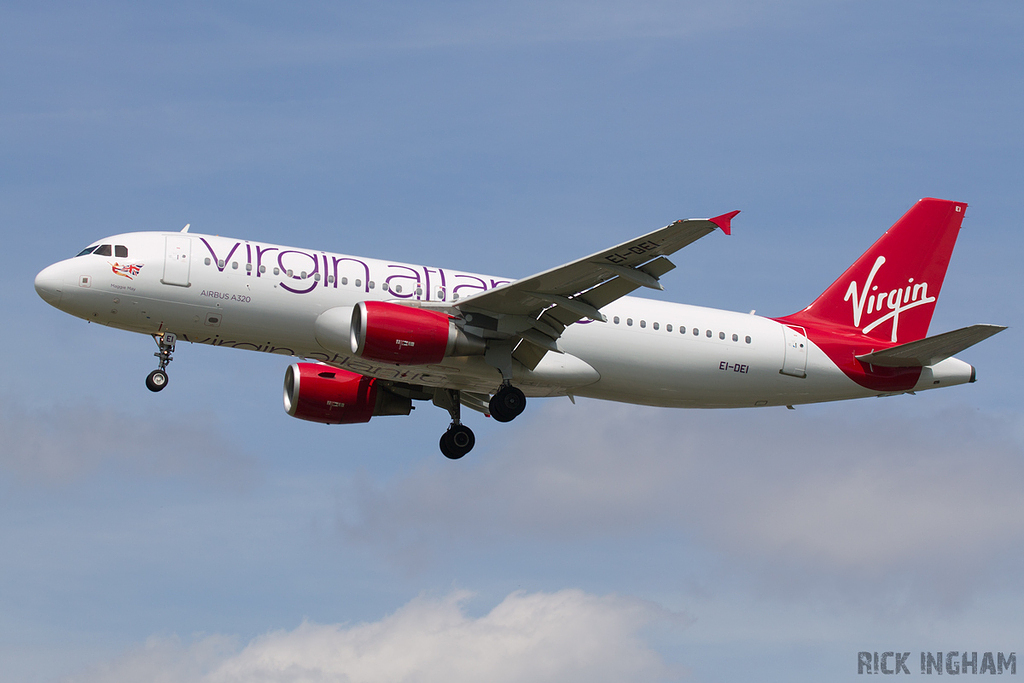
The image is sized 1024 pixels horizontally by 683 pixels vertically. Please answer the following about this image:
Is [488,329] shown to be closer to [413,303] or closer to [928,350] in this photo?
[413,303]

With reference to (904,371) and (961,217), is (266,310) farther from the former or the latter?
(961,217)

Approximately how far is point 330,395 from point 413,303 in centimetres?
617

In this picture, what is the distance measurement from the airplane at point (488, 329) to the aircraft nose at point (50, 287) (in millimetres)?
36

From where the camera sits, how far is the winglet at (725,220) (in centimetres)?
2664

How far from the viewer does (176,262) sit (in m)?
31.6

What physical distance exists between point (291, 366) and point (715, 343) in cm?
1269

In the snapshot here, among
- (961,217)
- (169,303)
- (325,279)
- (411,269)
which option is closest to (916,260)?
(961,217)

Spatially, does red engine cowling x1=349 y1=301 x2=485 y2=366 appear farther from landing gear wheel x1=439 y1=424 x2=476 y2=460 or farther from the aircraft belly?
landing gear wheel x1=439 y1=424 x2=476 y2=460

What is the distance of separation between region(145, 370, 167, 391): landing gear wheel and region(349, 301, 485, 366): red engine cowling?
5.37m

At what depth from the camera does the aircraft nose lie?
31.4 metres

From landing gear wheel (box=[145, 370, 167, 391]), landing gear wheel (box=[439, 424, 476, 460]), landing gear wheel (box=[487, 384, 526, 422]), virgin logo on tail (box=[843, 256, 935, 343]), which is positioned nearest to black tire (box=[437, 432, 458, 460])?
landing gear wheel (box=[439, 424, 476, 460])

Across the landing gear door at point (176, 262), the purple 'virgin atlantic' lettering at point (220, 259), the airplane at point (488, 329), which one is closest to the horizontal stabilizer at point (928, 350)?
the airplane at point (488, 329)

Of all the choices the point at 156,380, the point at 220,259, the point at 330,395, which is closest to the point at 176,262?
the point at 220,259

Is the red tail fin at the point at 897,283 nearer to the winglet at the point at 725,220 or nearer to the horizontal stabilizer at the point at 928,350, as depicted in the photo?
the horizontal stabilizer at the point at 928,350
